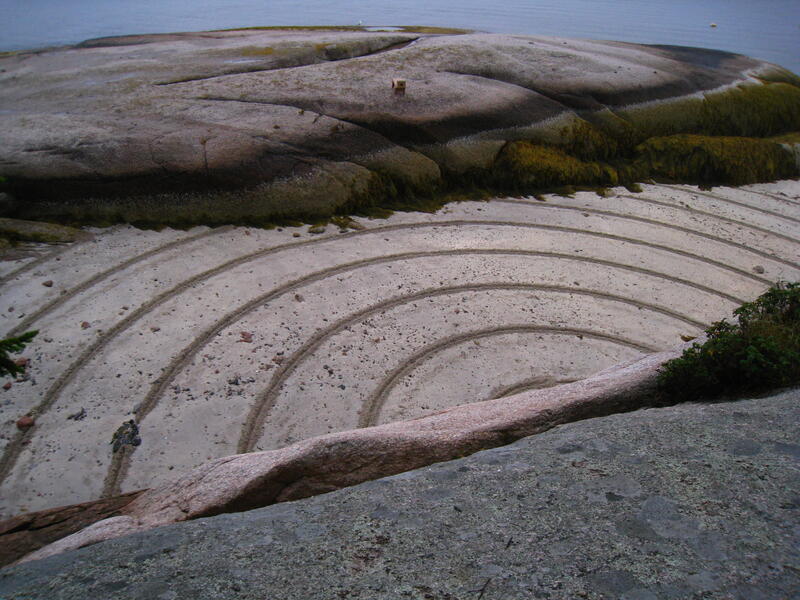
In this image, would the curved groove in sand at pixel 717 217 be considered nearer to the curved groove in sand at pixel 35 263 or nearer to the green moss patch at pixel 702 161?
→ the green moss patch at pixel 702 161

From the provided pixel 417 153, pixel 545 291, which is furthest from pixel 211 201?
pixel 545 291

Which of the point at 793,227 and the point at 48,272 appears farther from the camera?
the point at 793,227

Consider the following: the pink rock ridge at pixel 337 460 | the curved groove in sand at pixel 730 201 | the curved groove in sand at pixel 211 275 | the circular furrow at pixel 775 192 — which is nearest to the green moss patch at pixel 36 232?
the curved groove in sand at pixel 211 275

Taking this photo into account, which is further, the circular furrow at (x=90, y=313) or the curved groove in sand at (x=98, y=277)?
the curved groove in sand at (x=98, y=277)

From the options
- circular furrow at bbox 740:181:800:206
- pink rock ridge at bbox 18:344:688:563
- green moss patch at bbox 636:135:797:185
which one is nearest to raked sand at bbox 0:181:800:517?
pink rock ridge at bbox 18:344:688:563

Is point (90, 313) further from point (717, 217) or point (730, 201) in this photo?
point (730, 201)

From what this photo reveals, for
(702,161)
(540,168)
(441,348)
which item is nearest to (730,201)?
(702,161)

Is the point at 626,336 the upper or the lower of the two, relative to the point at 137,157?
lower

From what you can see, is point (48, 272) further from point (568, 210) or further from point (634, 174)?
point (634, 174)
